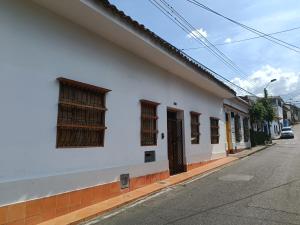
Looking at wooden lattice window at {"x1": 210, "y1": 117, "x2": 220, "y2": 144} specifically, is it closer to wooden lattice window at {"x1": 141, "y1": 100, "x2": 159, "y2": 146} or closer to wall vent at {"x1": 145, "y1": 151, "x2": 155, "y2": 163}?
wooden lattice window at {"x1": 141, "y1": 100, "x2": 159, "y2": 146}

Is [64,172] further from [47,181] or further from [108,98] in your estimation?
[108,98]

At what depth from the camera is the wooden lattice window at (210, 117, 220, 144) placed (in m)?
15.3

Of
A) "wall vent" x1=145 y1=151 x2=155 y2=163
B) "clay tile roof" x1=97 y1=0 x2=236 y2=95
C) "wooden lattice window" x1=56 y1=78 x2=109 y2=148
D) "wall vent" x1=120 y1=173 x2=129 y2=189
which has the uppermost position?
"clay tile roof" x1=97 y1=0 x2=236 y2=95

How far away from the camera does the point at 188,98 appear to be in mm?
12734

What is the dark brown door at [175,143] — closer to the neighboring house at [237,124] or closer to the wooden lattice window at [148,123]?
the wooden lattice window at [148,123]

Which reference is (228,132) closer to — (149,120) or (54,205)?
(149,120)

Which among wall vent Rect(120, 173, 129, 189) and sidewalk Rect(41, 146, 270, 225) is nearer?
sidewalk Rect(41, 146, 270, 225)

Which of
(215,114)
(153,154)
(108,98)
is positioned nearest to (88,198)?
(108,98)

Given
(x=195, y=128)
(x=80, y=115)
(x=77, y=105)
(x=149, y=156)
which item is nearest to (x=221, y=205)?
(x=149, y=156)

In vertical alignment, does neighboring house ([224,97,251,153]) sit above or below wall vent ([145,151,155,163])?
above

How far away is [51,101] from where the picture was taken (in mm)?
6031

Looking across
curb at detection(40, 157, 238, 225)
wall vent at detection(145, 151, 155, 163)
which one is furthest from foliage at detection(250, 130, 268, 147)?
wall vent at detection(145, 151, 155, 163)

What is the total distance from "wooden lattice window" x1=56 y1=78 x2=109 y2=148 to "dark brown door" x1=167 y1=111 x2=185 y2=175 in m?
4.43

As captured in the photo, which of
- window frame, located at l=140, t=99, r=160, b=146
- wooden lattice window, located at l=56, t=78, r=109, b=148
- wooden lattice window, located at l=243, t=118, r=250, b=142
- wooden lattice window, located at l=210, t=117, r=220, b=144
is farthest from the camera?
wooden lattice window, located at l=243, t=118, r=250, b=142
